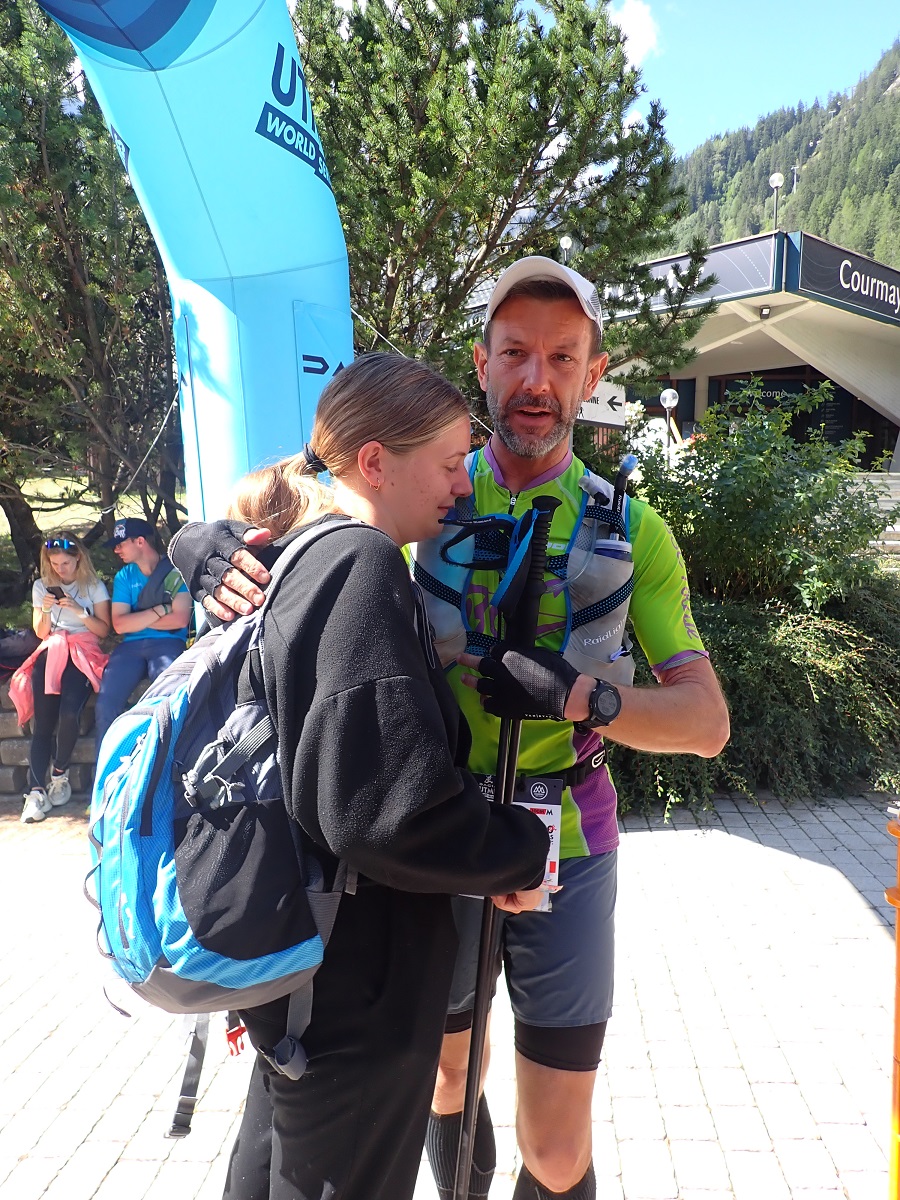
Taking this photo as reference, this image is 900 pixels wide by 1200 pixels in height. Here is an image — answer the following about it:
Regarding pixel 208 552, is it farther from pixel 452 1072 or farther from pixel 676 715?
pixel 452 1072

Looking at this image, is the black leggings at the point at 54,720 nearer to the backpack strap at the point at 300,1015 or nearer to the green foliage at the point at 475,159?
the green foliage at the point at 475,159

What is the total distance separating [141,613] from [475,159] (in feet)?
12.8

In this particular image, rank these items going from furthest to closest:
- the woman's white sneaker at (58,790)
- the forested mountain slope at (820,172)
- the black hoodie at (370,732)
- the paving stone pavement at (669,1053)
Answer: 1. the forested mountain slope at (820,172)
2. the woman's white sneaker at (58,790)
3. the paving stone pavement at (669,1053)
4. the black hoodie at (370,732)

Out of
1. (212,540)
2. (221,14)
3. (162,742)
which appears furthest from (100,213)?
(162,742)

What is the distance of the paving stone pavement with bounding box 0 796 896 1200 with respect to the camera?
8.73ft

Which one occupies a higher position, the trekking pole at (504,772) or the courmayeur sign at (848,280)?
the courmayeur sign at (848,280)

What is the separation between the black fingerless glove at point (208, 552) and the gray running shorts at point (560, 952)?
92 cm

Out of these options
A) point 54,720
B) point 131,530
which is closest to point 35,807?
point 54,720

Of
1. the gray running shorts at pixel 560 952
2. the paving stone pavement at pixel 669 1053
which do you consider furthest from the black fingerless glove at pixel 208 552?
the paving stone pavement at pixel 669 1053

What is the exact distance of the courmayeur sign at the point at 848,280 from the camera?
1939 centimetres

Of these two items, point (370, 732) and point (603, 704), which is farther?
point (603, 704)

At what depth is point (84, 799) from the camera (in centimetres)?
605

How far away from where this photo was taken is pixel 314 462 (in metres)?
1.61

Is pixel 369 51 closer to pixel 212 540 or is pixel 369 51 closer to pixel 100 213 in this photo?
pixel 100 213
